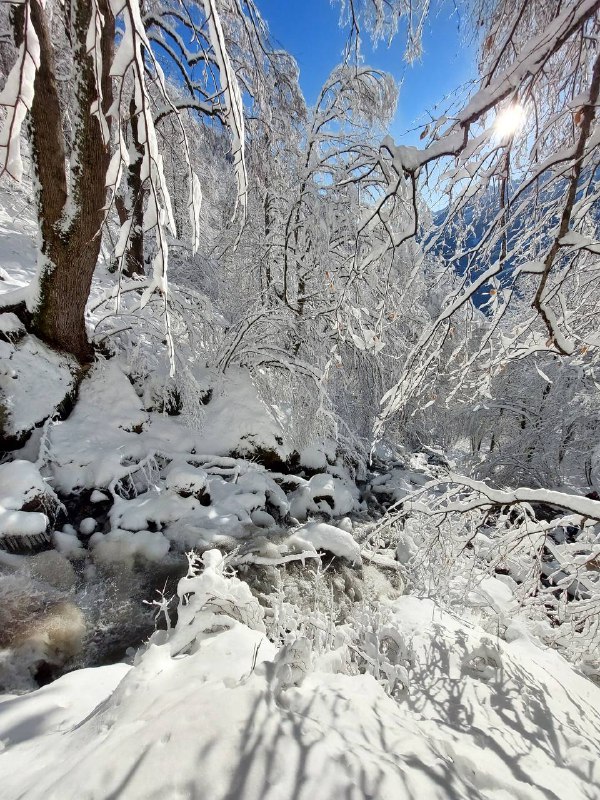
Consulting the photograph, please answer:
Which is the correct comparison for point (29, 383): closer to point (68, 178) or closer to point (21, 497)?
point (21, 497)

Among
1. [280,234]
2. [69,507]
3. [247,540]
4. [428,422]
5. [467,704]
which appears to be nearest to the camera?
[467,704]

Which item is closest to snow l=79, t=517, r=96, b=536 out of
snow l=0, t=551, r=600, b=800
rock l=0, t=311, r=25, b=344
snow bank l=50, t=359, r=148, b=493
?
snow bank l=50, t=359, r=148, b=493

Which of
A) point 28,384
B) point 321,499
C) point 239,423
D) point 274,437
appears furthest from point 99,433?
point 321,499

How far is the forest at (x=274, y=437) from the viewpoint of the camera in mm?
1148

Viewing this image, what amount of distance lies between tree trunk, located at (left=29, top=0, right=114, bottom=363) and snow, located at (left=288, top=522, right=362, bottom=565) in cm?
399

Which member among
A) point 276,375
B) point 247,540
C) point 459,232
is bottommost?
point 247,540

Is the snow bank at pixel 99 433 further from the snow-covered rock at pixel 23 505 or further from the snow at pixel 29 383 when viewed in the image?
the snow-covered rock at pixel 23 505

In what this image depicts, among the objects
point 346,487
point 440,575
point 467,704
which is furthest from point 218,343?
point 467,704

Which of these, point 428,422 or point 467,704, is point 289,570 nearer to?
point 467,704

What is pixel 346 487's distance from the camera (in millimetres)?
6758

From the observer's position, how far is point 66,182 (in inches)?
144

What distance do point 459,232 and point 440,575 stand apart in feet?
7.83

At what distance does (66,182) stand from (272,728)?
4.63 m

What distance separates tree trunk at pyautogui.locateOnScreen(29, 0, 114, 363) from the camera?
3.29 meters
